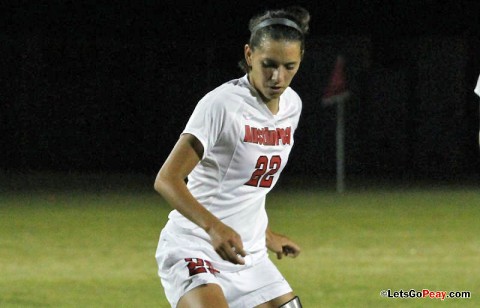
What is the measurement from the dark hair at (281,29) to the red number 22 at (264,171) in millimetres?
445

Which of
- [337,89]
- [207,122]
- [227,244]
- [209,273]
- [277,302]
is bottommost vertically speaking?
[277,302]

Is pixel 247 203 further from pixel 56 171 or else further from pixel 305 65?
pixel 305 65

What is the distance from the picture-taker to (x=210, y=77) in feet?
107

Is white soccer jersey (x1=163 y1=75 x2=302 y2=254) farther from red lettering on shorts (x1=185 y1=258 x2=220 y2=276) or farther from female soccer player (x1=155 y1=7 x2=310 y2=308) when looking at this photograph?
red lettering on shorts (x1=185 y1=258 x2=220 y2=276)

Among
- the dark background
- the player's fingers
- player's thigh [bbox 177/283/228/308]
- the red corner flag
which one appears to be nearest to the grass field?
the red corner flag

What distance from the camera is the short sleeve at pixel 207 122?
512cm

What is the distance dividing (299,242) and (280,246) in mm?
8882

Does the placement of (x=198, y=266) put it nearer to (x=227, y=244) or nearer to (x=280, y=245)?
(x=227, y=244)

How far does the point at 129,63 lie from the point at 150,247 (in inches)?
759

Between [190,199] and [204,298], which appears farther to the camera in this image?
[204,298]

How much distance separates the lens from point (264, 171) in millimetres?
5465

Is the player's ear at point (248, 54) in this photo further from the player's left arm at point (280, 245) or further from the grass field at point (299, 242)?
the grass field at point (299, 242)

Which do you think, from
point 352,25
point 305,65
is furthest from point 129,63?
point 352,25

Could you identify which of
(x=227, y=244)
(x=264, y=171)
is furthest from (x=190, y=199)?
(x=264, y=171)
